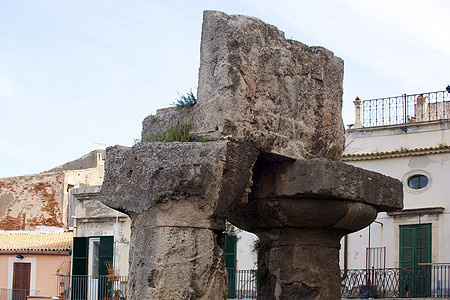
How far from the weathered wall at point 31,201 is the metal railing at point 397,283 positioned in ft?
47.0

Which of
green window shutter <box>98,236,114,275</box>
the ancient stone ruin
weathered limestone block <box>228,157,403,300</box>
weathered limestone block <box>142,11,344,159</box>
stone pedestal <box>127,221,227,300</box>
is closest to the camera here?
stone pedestal <box>127,221,227,300</box>

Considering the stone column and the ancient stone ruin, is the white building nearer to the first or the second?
the stone column

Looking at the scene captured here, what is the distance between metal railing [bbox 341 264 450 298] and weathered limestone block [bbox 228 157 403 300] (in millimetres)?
8750

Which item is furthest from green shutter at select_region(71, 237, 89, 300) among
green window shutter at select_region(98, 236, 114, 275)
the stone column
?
the stone column

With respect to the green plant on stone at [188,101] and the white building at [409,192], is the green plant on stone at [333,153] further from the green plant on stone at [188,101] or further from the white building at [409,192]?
the white building at [409,192]

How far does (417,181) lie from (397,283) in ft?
9.72

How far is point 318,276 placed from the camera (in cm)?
733

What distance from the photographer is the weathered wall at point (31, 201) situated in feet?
91.5

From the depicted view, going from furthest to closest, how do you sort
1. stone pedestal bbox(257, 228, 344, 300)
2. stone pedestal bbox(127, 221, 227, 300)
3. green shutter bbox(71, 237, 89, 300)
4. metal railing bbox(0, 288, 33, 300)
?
metal railing bbox(0, 288, 33, 300) < green shutter bbox(71, 237, 89, 300) < stone pedestal bbox(257, 228, 344, 300) < stone pedestal bbox(127, 221, 227, 300)

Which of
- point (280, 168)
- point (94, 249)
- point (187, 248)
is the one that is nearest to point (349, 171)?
point (280, 168)

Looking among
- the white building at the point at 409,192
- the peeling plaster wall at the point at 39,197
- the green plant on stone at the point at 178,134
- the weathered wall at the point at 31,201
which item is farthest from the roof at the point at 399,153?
the weathered wall at the point at 31,201

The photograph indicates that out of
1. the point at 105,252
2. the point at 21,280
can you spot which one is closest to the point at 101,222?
the point at 105,252

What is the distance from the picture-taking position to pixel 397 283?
1639 cm

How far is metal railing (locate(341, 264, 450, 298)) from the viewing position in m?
16.1
